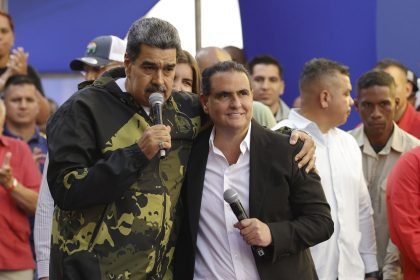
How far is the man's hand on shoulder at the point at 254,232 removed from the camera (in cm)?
452

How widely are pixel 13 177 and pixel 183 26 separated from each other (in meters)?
2.71

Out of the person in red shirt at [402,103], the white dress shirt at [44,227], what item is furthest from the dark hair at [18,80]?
the white dress shirt at [44,227]

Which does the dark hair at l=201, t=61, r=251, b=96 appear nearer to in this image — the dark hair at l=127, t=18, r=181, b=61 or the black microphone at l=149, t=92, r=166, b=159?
the dark hair at l=127, t=18, r=181, b=61

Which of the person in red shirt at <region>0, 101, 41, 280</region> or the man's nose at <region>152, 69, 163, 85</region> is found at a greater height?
the man's nose at <region>152, 69, 163, 85</region>

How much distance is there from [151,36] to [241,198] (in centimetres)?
85

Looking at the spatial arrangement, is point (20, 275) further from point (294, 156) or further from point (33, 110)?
point (294, 156)

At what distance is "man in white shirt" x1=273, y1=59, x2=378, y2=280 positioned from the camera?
19.8 ft

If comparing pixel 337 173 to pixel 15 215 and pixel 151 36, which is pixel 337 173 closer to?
pixel 151 36

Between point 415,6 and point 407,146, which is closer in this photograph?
point 407,146

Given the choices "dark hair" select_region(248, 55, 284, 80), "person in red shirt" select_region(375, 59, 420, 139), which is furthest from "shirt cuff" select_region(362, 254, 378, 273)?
"dark hair" select_region(248, 55, 284, 80)

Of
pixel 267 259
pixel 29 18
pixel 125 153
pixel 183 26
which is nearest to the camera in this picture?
pixel 125 153

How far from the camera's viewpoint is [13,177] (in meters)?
7.38

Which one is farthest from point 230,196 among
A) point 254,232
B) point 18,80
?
point 18,80

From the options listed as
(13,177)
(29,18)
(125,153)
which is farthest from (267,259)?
(29,18)
